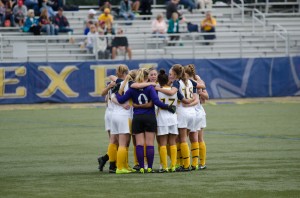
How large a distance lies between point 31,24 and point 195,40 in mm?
7016

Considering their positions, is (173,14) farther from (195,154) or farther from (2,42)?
(195,154)

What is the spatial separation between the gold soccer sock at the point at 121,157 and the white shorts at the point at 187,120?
1167 mm

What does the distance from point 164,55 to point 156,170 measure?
68.3ft

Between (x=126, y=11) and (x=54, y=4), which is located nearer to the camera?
(x=54, y=4)

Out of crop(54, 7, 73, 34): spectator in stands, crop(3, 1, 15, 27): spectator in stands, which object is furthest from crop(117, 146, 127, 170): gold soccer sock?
crop(3, 1, 15, 27): spectator in stands

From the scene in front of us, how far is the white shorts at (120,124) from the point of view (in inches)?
593

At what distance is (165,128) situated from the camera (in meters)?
15.1

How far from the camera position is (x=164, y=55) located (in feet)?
118

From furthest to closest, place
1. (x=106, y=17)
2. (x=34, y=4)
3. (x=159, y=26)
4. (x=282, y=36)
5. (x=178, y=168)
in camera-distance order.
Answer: (x=34, y=4)
(x=282, y=36)
(x=106, y=17)
(x=159, y=26)
(x=178, y=168)

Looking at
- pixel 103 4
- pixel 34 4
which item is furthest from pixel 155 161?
pixel 103 4

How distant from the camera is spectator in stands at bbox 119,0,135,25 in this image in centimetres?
3897

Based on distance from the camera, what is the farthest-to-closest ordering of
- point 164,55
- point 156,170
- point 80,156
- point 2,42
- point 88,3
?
point 88,3 → point 164,55 → point 2,42 → point 80,156 → point 156,170

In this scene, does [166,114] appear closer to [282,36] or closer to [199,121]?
[199,121]

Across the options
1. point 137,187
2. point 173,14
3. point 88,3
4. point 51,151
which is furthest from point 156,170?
point 88,3
